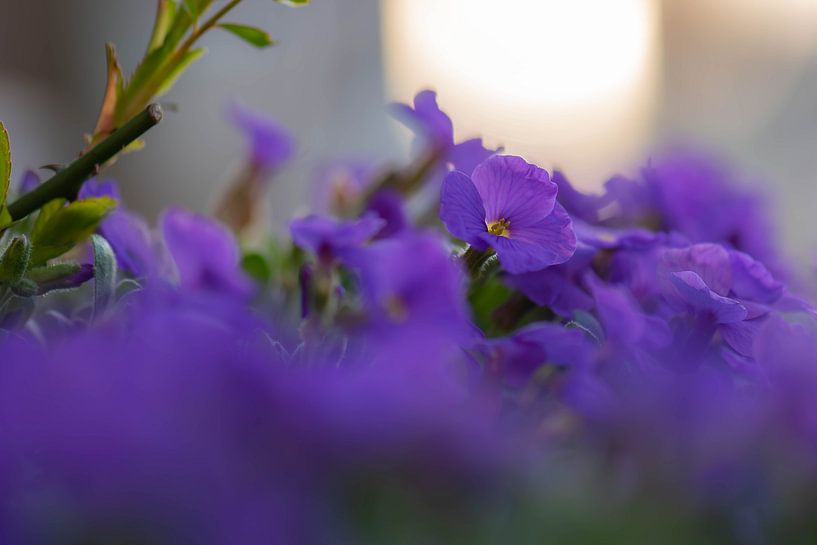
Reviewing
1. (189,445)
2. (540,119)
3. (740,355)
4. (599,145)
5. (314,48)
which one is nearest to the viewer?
(189,445)

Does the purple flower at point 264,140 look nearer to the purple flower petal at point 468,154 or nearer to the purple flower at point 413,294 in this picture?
the purple flower petal at point 468,154

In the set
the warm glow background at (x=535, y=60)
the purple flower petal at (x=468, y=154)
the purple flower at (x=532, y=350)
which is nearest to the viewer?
the purple flower at (x=532, y=350)

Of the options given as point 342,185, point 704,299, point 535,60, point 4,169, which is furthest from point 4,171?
point 535,60

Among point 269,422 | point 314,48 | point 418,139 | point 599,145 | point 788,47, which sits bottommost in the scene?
point 599,145

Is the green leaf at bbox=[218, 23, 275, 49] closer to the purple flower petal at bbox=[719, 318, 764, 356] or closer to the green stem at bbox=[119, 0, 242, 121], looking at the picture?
the green stem at bbox=[119, 0, 242, 121]

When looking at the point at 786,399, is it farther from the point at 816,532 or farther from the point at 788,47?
the point at 788,47

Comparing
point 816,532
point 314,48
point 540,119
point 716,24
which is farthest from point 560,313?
point 716,24

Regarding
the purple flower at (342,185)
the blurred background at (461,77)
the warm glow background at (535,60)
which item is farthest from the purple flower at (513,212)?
the warm glow background at (535,60)
